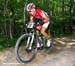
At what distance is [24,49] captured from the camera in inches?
307

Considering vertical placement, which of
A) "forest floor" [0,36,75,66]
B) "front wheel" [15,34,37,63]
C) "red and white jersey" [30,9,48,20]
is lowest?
"forest floor" [0,36,75,66]

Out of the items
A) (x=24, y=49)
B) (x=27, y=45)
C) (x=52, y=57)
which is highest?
(x=27, y=45)

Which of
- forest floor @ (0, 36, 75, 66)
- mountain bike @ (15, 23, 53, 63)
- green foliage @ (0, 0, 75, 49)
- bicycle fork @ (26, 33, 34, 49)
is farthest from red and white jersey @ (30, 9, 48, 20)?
green foliage @ (0, 0, 75, 49)

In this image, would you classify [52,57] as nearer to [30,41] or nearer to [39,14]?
[30,41]

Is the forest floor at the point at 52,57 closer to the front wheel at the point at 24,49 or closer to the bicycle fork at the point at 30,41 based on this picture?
the front wheel at the point at 24,49

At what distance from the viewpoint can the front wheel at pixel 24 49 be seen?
764 cm

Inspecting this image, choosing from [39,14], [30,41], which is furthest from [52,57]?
[39,14]

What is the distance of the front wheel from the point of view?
7645 mm

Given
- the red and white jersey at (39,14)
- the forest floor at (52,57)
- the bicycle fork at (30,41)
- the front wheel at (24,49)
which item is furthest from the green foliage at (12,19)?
the red and white jersey at (39,14)

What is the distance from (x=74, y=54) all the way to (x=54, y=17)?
148 inches

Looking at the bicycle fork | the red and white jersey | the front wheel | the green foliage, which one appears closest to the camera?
the front wheel

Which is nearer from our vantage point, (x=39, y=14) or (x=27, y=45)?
(x=27, y=45)

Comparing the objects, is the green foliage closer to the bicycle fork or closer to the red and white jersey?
the bicycle fork

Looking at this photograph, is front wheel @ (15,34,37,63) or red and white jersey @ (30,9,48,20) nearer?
front wheel @ (15,34,37,63)
